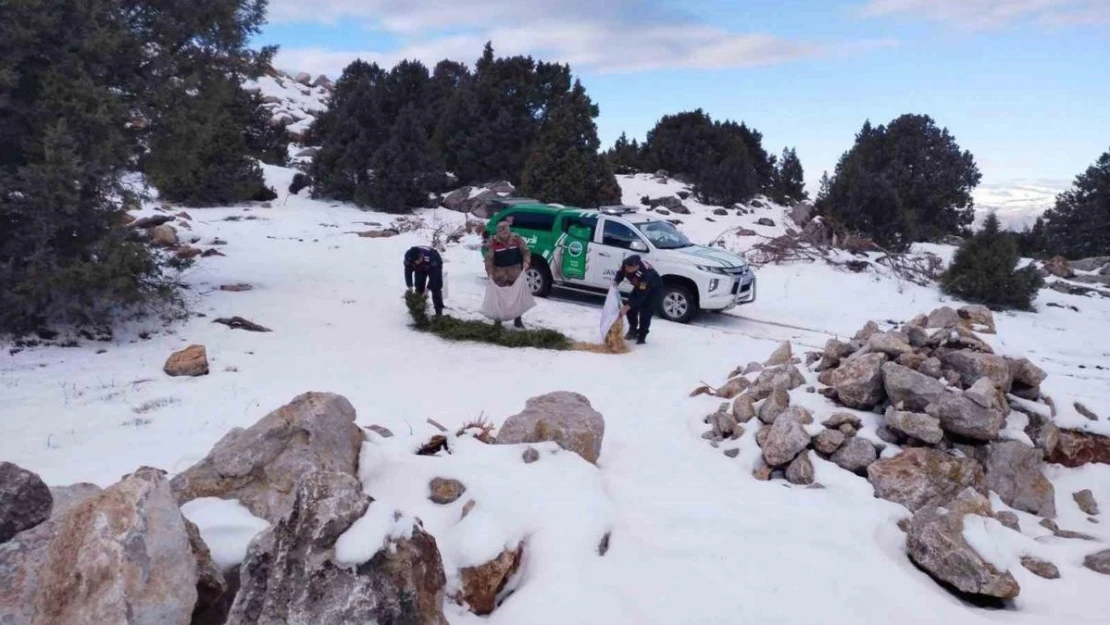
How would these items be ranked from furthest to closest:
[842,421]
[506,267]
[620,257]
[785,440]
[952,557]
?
1. [620,257]
2. [506,267]
3. [842,421]
4. [785,440]
5. [952,557]

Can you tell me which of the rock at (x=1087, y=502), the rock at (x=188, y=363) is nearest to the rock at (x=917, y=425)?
the rock at (x=1087, y=502)

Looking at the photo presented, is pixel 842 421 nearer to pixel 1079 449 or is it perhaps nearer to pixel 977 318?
pixel 1079 449

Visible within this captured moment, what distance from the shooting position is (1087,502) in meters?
6.34

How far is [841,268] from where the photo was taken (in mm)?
19078

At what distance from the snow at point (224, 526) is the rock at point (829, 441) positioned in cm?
469

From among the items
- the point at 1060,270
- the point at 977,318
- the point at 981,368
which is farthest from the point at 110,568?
the point at 1060,270

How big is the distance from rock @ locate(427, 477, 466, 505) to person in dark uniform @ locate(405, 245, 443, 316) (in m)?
7.36

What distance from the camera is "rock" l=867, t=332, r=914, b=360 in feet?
24.6

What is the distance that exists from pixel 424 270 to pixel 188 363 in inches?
162

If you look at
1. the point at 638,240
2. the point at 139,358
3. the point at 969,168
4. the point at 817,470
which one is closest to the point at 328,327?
the point at 139,358

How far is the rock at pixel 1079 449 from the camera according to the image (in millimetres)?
6895

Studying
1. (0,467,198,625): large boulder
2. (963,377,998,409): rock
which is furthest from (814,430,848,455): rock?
(0,467,198,625): large boulder

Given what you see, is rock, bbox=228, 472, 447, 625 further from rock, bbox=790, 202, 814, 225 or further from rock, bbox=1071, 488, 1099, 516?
rock, bbox=790, 202, 814, 225

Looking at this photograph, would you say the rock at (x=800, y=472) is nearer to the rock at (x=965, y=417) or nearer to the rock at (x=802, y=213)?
the rock at (x=965, y=417)
